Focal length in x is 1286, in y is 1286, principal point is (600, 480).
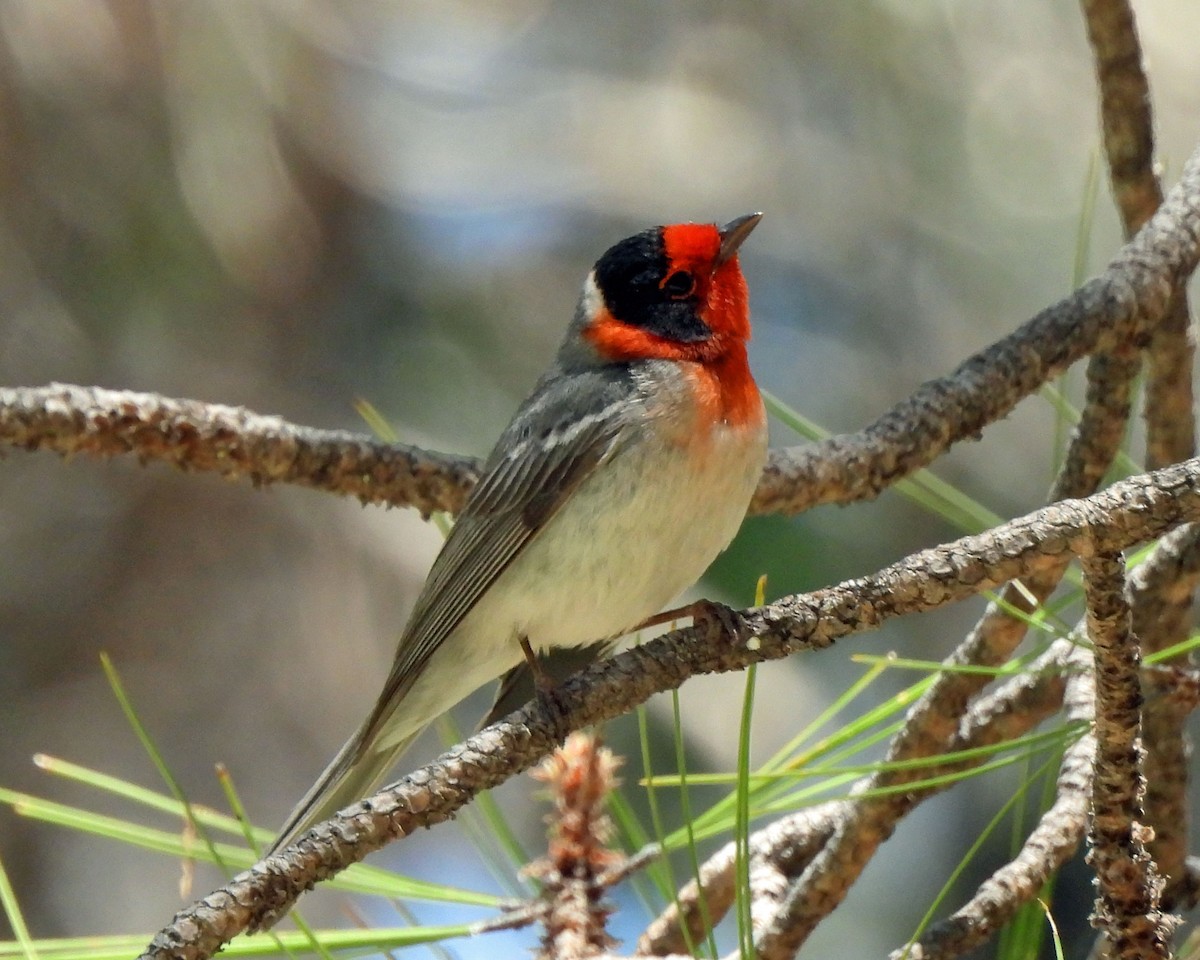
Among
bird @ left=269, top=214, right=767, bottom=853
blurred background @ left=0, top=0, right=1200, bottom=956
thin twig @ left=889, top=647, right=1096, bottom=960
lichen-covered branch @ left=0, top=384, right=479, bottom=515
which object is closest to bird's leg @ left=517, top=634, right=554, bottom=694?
bird @ left=269, top=214, right=767, bottom=853

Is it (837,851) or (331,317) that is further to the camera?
(331,317)

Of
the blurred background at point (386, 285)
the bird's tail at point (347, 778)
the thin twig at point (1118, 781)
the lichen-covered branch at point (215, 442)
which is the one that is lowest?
the thin twig at point (1118, 781)

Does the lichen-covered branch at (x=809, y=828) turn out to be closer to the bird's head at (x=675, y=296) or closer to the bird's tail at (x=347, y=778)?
the bird's tail at (x=347, y=778)

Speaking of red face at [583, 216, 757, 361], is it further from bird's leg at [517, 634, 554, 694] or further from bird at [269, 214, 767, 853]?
bird's leg at [517, 634, 554, 694]

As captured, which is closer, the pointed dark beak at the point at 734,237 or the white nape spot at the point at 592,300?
the pointed dark beak at the point at 734,237

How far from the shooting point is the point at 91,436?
1927 millimetres

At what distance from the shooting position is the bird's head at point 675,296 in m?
2.46

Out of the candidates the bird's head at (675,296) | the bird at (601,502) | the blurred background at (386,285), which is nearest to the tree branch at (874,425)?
the bird at (601,502)

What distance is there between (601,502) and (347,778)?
0.70 meters

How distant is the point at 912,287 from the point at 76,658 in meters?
3.11

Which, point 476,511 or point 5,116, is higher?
point 5,116

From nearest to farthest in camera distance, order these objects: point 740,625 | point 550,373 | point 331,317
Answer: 1. point 740,625
2. point 550,373
3. point 331,317

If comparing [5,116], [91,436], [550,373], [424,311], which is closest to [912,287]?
[424,311]

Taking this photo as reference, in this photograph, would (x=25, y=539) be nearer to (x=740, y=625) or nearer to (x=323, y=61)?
(x=323, y=61)
